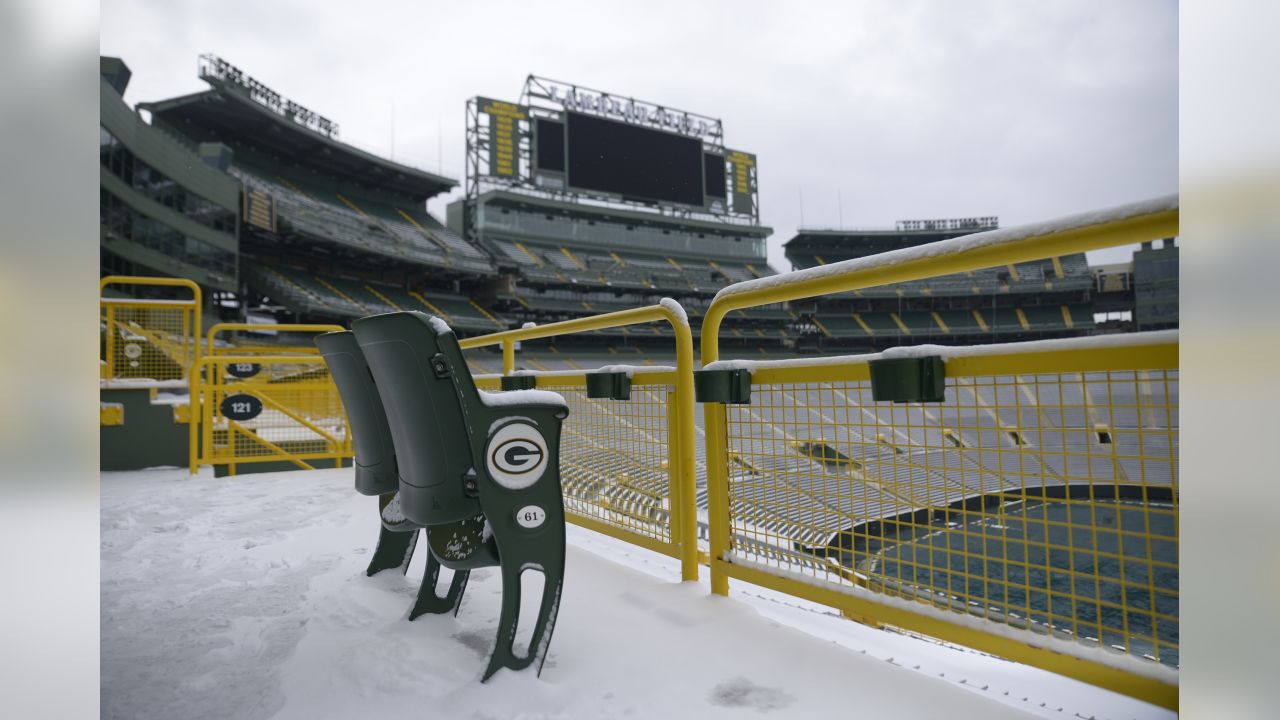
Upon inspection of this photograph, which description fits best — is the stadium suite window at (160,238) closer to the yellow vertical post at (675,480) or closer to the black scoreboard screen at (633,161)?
the black scoreboard screen at (633,161)

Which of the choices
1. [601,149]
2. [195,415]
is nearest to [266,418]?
[195,415]

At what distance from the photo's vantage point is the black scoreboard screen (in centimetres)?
3139

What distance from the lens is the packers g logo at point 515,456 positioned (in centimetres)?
150

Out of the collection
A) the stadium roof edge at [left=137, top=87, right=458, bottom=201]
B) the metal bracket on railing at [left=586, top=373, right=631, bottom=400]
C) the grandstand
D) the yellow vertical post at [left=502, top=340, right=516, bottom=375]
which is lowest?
the metal bracket on railing at [left=586, top=373, right=631, bottom=400]

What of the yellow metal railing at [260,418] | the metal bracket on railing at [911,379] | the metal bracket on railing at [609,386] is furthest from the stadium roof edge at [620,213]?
the metal bracket on railing at [911,379]

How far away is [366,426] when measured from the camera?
6.95 ft

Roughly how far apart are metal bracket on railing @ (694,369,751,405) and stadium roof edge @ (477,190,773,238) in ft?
105

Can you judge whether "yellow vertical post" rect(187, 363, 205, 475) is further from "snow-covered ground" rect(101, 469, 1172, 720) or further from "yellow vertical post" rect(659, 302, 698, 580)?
"yellow vertical post" rect(659, 302, 698, 580)

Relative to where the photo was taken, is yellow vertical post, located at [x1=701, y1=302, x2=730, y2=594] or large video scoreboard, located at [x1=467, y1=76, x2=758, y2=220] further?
large video scoreboard, located at [x1=467, y1=76, x2=758, y2=220]

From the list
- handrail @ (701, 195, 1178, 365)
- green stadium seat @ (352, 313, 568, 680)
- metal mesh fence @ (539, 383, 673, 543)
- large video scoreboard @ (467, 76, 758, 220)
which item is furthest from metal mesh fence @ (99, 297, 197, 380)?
large video scoreboard @ (467, 76, 758, 220)

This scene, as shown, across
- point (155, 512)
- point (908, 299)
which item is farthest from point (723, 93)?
point (155, 512)

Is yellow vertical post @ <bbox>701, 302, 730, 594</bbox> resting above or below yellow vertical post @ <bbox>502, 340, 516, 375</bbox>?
below

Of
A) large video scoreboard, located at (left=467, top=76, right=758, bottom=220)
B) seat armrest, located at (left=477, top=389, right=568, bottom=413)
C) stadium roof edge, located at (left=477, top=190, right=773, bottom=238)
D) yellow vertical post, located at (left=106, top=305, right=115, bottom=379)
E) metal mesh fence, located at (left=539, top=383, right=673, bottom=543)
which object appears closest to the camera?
seat armrest, located at (left=477, top=389, right=568, bottom=413)
